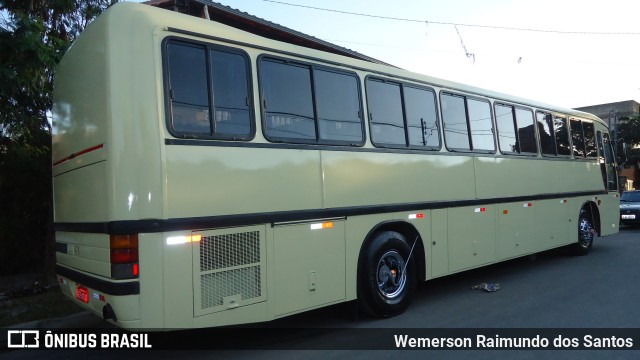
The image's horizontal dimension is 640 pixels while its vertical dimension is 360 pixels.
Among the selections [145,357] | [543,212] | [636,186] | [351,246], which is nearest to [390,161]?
[351,246]

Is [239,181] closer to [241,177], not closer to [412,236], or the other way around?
[241,177]

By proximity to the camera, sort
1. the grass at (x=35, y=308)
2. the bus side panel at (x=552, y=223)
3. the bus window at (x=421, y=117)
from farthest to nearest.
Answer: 1. the bus side panel at (x=552, y=223)
2. the bus window at (x=421, y=117)
3. the grass at (x=35, y=308)

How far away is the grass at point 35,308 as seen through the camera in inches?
234

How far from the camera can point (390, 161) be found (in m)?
5.89

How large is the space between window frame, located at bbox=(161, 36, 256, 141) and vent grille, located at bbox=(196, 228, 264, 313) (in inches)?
35.4

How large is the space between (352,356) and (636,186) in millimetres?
46818

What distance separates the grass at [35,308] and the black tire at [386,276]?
3830mm

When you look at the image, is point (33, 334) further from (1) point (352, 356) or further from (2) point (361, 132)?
(2) point (361, 132)

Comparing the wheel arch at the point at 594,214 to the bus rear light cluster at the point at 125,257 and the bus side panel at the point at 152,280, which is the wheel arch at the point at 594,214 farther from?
the bus rear light cluster at the point at 125,257

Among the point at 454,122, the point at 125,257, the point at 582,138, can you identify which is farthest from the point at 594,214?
the point at 125,257

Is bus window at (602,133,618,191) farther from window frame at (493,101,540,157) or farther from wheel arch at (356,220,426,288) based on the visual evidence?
wheel arch at (356,220,426,288)

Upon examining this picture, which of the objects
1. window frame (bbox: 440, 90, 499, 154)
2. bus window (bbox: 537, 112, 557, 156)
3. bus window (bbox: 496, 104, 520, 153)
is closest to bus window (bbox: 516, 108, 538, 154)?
bus window (bbox: 496, 104, 520, 153)

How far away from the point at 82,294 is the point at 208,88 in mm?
2299

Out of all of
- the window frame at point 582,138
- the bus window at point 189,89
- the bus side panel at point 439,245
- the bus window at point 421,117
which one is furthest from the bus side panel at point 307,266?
the window frame at point 582,138
